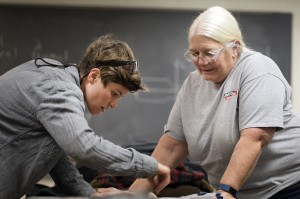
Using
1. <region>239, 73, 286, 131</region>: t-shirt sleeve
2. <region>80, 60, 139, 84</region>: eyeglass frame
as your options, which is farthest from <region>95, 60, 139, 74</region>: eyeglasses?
<region>239, 73, 286, 131</region>: t-shirt sleeve

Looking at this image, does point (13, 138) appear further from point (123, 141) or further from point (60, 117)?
point (123, 141)

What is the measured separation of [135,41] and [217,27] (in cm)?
218

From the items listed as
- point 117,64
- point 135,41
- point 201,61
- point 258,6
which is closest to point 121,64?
point 117,64

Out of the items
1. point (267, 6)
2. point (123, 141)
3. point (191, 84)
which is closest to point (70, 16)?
point (123, 141)

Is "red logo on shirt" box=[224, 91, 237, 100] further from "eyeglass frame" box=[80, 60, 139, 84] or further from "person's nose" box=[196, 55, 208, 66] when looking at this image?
"eyeglass frame" box=[80, 60, 139, 84]

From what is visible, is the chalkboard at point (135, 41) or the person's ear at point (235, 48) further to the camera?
the chalkboard at point (135, 41)

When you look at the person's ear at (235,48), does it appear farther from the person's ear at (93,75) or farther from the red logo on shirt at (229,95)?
the person's ear at (93,75)

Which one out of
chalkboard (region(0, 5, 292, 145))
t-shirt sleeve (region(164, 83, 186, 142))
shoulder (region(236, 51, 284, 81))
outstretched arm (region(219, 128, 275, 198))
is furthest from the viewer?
chalkboard (region(0, 5, 292, 145))

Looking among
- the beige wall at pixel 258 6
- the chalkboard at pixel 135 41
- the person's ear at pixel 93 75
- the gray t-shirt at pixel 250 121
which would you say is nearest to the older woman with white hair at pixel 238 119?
the gray t-shirt at pixel 250 121

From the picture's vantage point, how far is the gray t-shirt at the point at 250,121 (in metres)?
1.36

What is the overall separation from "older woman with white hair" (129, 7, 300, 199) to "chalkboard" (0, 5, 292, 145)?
6.34 ft

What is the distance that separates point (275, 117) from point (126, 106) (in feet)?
7.56

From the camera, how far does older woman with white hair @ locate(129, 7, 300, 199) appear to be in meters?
1.33

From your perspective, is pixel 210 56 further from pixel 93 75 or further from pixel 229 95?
pixel 93 75
